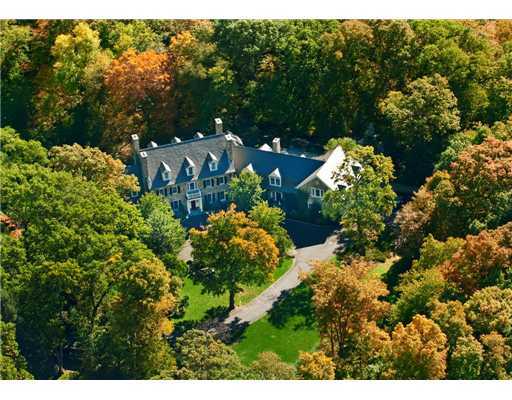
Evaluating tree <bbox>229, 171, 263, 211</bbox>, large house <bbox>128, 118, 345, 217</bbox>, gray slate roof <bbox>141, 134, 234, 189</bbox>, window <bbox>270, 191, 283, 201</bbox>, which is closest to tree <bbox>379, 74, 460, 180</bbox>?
large house <bbox>128, 118, 345, 217</bbox>

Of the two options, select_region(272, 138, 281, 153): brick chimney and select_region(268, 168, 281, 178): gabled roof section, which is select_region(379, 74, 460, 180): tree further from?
select_region(268, 168, 281, 178): gabled roof section

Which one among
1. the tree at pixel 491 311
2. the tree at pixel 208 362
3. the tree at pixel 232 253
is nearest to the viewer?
the tree at pixel 208 362

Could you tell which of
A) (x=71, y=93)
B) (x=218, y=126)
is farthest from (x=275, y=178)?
(x=71, y=93)

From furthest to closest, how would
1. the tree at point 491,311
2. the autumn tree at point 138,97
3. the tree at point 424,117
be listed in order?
the autumn tree at point 138,97 < the tree at point 424,117 < the tree at point 491,311

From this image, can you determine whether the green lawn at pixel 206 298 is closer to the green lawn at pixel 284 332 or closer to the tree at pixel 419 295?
the green lawn at pixel 284 332

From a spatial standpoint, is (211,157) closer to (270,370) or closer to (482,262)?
(482,262)

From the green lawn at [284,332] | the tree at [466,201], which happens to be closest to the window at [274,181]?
the green lawn at [284,332]
